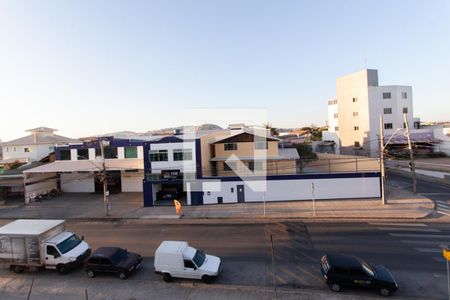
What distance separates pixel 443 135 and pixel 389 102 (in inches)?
452

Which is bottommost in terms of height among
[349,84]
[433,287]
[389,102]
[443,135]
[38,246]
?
[433,287]

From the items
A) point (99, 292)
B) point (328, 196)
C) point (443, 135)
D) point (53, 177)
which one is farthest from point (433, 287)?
point (443, 135)

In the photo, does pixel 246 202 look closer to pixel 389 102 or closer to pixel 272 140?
pixel 272 140

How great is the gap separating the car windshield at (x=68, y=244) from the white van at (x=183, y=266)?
204 inches

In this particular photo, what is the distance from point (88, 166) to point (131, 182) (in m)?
5.44

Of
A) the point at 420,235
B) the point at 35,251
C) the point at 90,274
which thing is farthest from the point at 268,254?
the point at 35,251

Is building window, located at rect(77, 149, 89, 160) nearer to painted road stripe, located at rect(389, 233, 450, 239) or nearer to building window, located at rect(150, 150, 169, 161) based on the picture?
building window, located at rect(150, 150, 169, 161)

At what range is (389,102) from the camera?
204 feet

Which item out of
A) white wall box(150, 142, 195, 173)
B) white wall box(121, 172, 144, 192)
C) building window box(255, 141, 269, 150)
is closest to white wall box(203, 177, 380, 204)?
white wall box(150, 142, 195, 173)

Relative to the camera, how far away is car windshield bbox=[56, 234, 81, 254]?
50.1ft

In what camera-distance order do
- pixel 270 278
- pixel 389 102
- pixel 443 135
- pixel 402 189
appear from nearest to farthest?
pixel 270 278 < pixel 402 189 < pixel 443 135 < pixel 389 102

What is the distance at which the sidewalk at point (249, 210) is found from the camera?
23984 mm

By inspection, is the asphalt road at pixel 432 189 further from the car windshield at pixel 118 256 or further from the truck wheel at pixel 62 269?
the truck wheel at pixel 62 269

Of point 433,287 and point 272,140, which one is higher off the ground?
point 272,140
